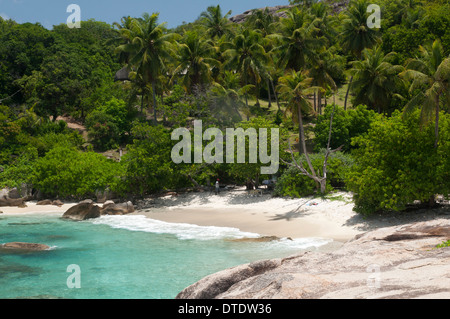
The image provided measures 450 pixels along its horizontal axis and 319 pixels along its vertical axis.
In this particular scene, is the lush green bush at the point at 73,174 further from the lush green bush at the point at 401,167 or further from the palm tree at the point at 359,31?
the palm tree at the point at 359,31

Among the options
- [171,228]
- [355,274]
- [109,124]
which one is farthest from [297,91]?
[109,124]

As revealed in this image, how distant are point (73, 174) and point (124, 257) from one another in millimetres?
16580

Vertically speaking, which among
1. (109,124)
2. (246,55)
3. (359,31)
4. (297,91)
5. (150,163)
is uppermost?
(359,31)

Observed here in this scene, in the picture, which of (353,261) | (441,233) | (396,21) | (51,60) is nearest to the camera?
(353,261)

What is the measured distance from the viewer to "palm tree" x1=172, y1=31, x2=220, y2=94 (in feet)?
133

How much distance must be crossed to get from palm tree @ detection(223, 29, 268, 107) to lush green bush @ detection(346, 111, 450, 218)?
23368mm

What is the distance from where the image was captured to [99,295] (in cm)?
1363

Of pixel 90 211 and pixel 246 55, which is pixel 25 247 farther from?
pixel 246 55

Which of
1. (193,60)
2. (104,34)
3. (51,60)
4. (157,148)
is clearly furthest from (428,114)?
(104,34)

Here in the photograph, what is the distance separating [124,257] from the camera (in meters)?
18.4

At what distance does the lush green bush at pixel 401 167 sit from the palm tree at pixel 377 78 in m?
16.1

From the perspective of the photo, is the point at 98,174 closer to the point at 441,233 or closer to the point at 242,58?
the point at 242,58

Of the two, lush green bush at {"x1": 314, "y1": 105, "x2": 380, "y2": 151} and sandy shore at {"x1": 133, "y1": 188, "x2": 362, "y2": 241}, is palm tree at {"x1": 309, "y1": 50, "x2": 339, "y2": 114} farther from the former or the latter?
sandy shore at {"x1": 133, "y1": 188, "x2": 362, "y2": 241}

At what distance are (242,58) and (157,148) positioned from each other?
53.6 ft
